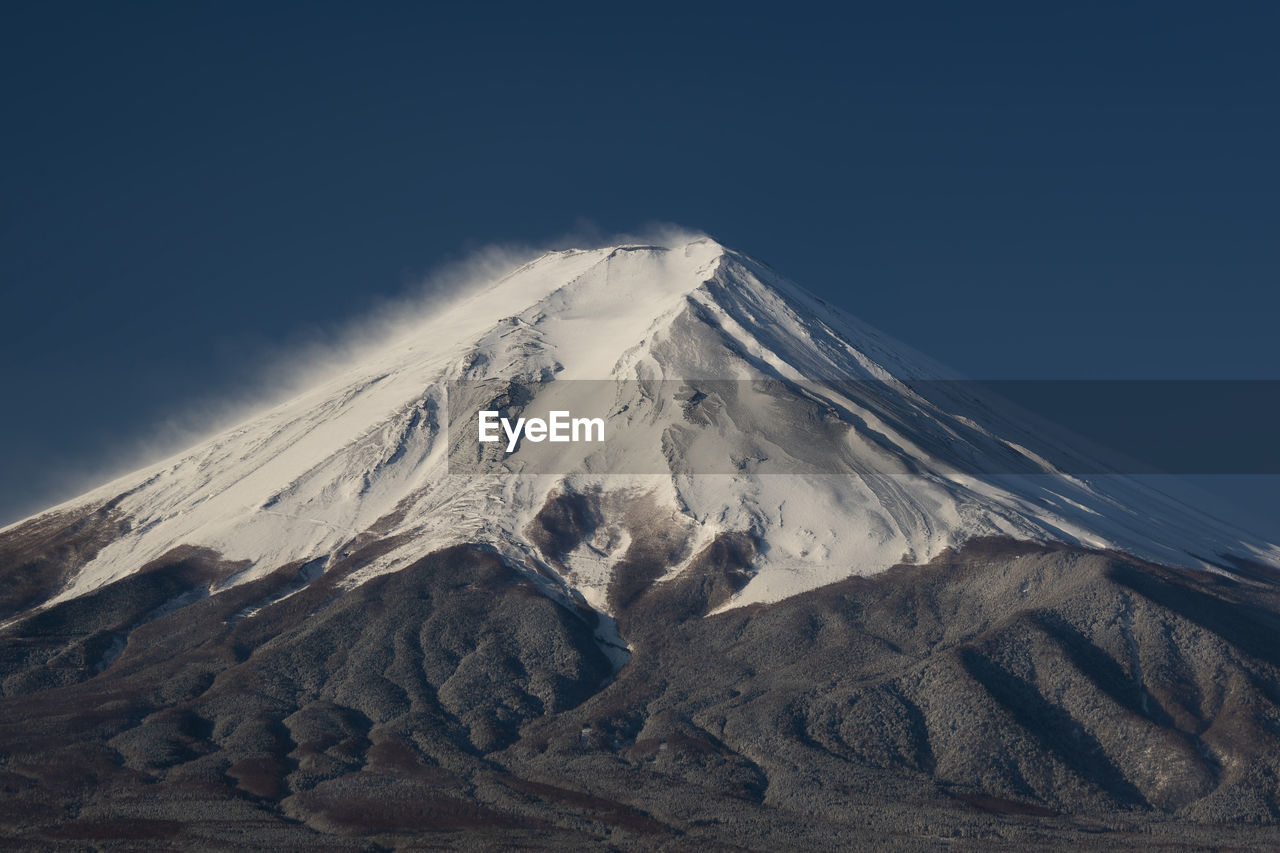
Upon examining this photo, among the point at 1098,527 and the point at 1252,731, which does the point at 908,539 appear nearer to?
the point at 1098,527

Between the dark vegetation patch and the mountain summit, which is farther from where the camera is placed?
the mountain summit

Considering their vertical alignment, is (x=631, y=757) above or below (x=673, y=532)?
below

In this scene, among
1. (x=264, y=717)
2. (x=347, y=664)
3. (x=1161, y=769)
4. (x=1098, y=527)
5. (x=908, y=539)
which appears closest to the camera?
(x=1161, y=769)

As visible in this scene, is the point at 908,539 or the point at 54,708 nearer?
the point at 54,708

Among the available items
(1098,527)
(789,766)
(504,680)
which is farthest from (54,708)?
(1098,527)

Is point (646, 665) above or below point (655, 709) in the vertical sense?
above

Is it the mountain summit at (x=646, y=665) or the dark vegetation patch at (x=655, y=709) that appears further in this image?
the mountain summit at (x=646, y=665)

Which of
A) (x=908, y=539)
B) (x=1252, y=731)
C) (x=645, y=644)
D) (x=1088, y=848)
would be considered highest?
(x=908, y=539)

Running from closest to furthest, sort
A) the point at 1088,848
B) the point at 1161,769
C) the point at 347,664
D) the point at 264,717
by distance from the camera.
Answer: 1. the point at 1088,848
2. the point at 1161,769
3. the point at 264,717
4. the point at 347,664

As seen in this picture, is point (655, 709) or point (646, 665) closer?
point (655, 709)
